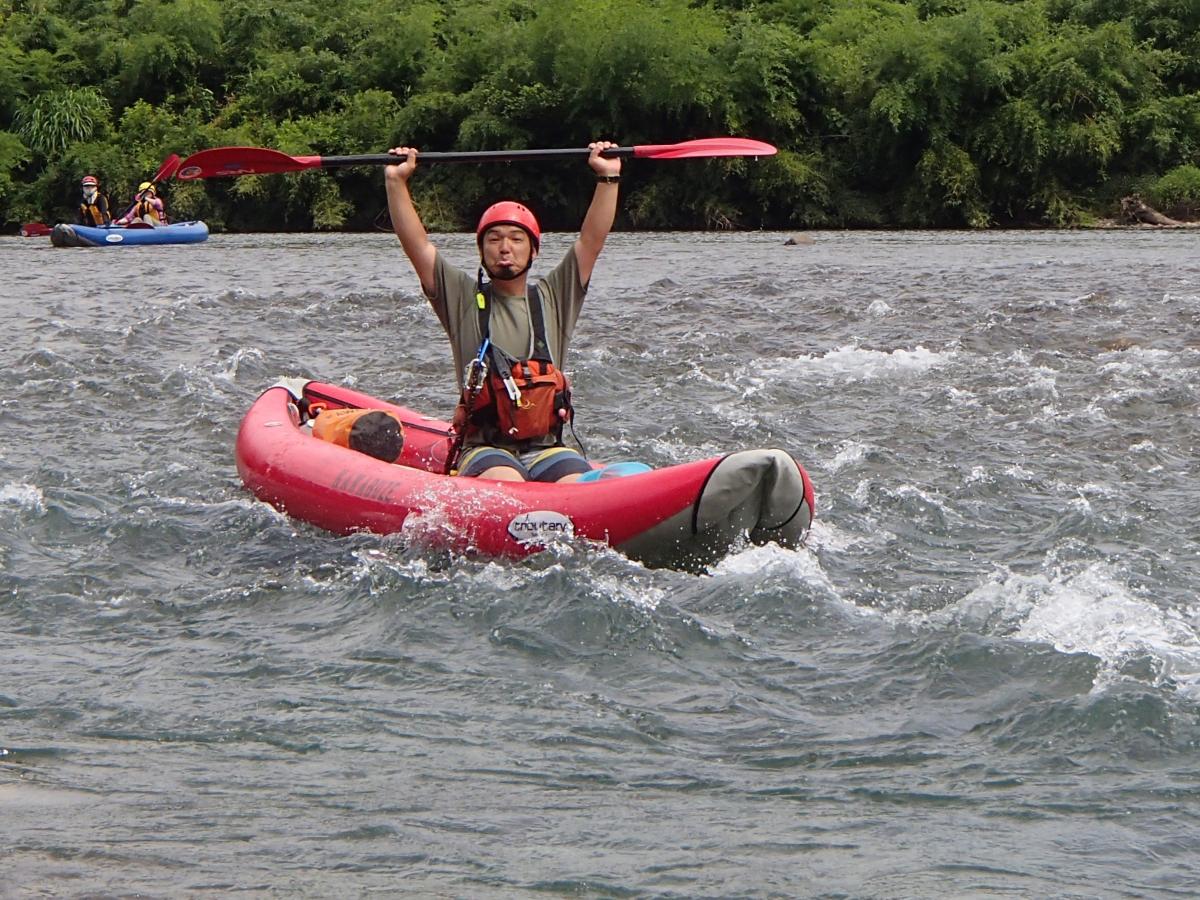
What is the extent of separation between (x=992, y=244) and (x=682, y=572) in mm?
15504

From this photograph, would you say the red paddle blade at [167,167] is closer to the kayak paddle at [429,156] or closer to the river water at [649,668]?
the kayak paddle at [429,156]

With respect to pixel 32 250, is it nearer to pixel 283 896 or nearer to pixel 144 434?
pixel 144 434

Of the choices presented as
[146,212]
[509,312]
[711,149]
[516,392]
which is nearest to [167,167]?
[711,149]

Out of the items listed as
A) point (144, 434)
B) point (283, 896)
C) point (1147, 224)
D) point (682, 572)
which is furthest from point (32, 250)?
point (283, 896)

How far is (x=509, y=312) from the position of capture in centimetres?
552

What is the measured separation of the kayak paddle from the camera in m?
5.98

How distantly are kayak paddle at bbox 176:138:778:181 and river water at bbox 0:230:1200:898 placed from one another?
1.36 meters

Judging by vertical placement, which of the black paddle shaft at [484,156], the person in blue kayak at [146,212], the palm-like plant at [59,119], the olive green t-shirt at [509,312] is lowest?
the olive green t-shirt at [509,312]

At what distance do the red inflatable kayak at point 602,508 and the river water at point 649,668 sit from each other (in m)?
0.08

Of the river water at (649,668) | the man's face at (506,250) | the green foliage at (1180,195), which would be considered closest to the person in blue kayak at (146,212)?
the river water at (649,668)

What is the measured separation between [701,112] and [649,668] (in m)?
24.9

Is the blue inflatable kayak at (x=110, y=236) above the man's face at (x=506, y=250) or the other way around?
the other way around

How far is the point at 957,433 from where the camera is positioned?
24.7 ft

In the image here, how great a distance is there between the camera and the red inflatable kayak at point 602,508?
4.84 meters
